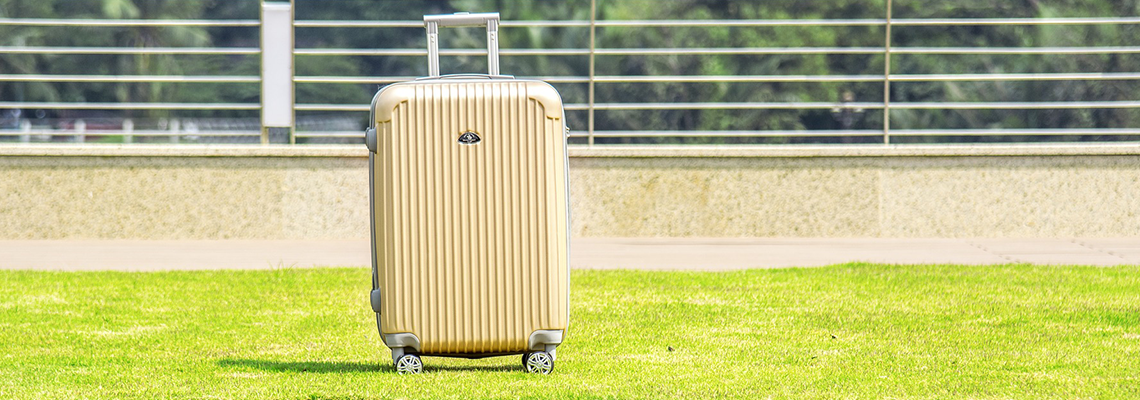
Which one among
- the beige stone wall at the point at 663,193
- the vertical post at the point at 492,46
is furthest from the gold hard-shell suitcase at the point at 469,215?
the beige stone wall at the point at 663,193

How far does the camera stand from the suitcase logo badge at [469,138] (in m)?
4.52

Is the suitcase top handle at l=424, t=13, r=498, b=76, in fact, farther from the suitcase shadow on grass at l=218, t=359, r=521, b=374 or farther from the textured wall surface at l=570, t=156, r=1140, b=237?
the textured wall surface at l=570, t=156, r=1140, b=237

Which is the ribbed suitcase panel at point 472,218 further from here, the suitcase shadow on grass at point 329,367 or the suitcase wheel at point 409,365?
the suitcase shadow on grass at point 329,367

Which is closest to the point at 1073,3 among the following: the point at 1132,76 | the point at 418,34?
the point at 418,34

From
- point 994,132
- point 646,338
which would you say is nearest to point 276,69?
point 994,132

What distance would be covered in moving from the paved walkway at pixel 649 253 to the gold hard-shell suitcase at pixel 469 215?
156 inches

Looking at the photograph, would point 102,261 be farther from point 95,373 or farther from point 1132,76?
point 1132,76

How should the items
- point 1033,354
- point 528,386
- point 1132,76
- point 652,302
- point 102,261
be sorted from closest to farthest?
point 528,386 < point 1033,354 < point 652,302 < point 102,261 < point 1132,76

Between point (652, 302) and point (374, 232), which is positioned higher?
point (374, 232)

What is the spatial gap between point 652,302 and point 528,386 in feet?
7.76

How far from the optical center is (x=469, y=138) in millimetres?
4523

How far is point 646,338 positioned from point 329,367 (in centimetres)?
132

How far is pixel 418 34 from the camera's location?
126 feet

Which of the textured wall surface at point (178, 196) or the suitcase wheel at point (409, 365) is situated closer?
the suitcase wheel at point (409, 365)
